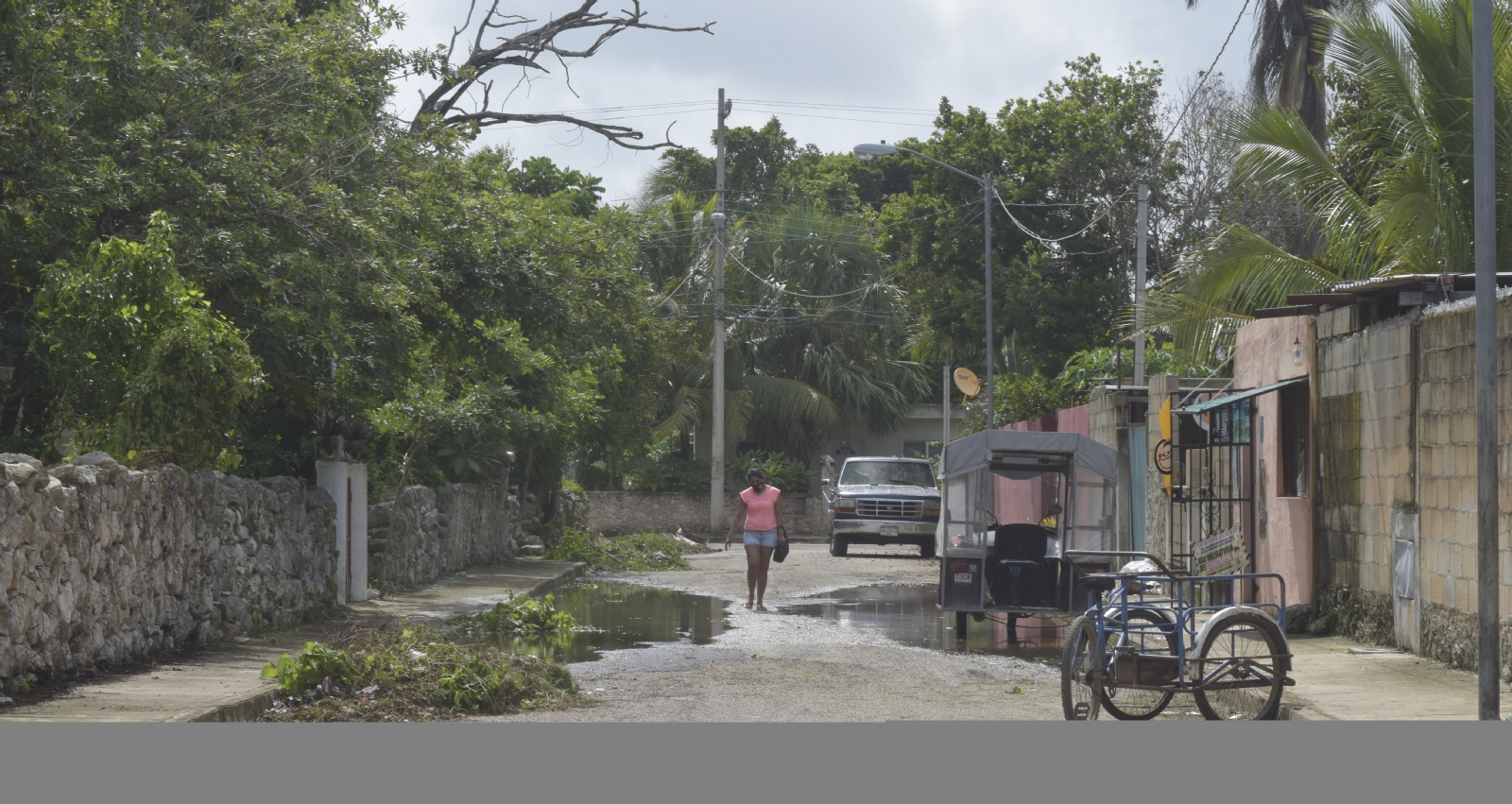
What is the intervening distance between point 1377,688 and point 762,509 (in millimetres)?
8997

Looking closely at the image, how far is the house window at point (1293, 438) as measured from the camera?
1517cm

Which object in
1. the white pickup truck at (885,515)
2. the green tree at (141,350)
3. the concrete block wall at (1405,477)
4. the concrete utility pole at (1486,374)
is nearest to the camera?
the concrete utility pole at (1486,374)

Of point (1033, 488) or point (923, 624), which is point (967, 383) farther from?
point (923, 624)

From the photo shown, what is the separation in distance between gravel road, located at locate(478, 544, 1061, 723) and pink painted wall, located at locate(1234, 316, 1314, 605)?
3.35 meters

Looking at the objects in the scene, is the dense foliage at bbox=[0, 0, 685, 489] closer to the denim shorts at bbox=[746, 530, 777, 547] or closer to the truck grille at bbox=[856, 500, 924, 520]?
the denim shorts at bbox=[746, 530, 777, 547]

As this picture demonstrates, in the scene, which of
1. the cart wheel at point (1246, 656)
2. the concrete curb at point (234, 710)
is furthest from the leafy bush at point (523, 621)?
the cart wheel at point (1246, 656)

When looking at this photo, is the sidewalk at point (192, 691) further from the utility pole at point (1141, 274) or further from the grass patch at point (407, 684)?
the utility pole at point (1141, 274)

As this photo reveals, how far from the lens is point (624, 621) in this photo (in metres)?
17.4

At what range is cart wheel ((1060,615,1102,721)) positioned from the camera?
9.11m

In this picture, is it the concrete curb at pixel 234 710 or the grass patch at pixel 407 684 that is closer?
the concrete curb at pixel 234 710

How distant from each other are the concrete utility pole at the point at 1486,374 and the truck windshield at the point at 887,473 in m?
22.3

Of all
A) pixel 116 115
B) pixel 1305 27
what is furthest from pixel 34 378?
pixel 1305 27

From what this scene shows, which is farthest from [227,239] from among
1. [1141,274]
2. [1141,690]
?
[1141,274]

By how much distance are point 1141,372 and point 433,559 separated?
12.4m
